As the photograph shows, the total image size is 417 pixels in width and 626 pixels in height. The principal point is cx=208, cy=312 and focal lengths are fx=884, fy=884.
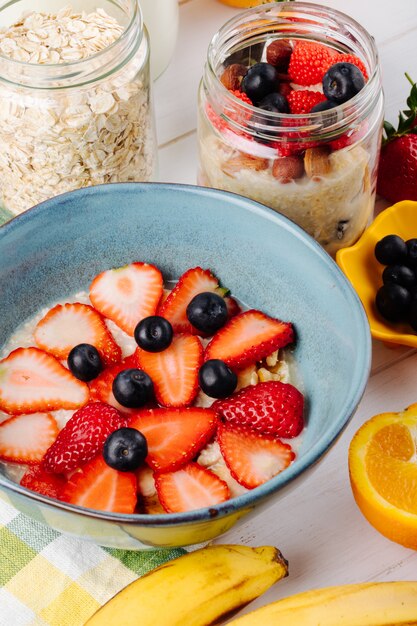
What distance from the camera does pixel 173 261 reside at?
1.16 metres

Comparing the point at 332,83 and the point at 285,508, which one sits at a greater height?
the point at 332,83

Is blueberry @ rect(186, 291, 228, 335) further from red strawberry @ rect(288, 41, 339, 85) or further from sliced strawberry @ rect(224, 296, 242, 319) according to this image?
red strawberry @ rect(288, 41, 339, 85)

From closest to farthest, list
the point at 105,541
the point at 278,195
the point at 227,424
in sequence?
the point at 105,541
the point at 227,424
the point at 278,195

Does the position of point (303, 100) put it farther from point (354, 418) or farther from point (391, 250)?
point (354, 418)

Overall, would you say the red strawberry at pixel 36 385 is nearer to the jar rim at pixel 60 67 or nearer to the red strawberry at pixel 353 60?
the jar rim at pixel 60 67

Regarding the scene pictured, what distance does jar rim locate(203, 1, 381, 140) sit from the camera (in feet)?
3.39

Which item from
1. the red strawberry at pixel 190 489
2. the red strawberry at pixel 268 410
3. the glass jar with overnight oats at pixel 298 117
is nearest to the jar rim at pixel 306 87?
the glass jar with overnight oats at pixel 298 117

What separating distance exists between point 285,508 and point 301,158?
1.36 ft

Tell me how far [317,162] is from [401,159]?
0.78 ft

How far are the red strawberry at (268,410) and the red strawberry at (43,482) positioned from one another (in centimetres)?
19

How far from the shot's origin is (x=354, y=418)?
3.64 ft

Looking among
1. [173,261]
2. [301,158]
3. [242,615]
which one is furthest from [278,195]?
[242,615]

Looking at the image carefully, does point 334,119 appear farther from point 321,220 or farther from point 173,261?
point 173,261

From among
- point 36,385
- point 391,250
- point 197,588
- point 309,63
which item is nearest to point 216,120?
point 309,63
